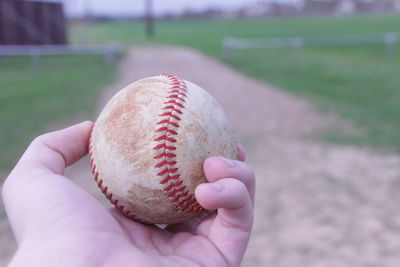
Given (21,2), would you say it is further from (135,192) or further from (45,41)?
(135,192)

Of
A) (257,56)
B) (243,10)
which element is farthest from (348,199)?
(243,10)

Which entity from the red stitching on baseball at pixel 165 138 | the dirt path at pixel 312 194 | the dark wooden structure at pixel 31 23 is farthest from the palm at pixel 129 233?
the dark wooden structure at pixel 31 23

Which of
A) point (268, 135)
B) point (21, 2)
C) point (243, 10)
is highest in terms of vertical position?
point (21, 2)

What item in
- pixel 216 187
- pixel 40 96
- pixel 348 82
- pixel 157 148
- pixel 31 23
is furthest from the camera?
pixel 31 23

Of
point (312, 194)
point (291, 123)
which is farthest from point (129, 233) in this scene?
point (291, 123)

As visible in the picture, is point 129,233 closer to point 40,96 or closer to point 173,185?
point 173,185
